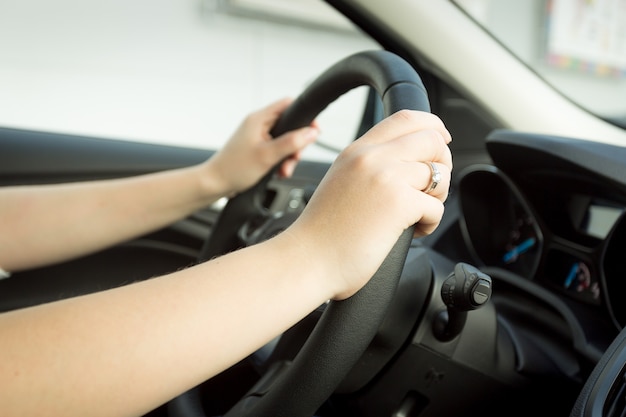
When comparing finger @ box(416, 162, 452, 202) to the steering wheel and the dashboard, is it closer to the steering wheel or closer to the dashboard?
the steering wheel

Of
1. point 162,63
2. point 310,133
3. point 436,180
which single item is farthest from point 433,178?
point 162,63

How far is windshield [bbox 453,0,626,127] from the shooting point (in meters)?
2.40

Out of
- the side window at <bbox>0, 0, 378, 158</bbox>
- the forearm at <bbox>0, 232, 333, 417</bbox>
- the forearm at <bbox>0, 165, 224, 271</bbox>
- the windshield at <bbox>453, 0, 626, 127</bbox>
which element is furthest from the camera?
the windshield at <bbox>453, 0, 626, 127</bbox>

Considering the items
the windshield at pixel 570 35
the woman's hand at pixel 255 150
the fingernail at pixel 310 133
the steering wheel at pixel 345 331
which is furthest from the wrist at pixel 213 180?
the windshield at pixel 570 35

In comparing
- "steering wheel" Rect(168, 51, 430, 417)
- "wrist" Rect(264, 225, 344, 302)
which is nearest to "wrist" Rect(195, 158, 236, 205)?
"steering wheel" Rect(168, 51, 430, 417)

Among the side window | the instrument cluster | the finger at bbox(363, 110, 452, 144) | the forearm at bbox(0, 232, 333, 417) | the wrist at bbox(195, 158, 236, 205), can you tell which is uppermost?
the side window

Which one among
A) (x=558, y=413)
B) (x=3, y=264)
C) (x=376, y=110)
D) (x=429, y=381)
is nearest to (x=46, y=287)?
(x=3, y=264)

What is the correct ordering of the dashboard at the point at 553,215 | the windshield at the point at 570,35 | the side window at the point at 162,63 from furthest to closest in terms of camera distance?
the windshield at the point at 570,35 → the side window at the point at 162,63 → the dashboard at the point at 553,215

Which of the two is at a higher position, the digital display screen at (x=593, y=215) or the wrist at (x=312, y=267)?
the wrist at (x=312, y=267)

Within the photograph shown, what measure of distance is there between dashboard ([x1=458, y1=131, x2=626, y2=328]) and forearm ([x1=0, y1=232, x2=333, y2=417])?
0.44m

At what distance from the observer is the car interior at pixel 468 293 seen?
21.7 inches

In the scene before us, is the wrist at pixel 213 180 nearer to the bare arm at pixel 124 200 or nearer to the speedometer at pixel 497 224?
the bare arm at pixel 124 200

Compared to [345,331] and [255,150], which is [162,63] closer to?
[255,150]

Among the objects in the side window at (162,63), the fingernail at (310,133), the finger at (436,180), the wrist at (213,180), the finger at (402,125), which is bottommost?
the wrist at (213,180)
